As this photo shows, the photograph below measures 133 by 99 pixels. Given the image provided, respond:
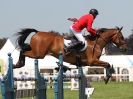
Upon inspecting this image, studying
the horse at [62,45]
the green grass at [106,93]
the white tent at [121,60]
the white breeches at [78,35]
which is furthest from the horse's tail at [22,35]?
the white tent at [121,60]

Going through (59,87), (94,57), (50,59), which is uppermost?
(50,59)

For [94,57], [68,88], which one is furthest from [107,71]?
→ [68,88]

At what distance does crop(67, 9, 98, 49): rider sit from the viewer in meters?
11.8

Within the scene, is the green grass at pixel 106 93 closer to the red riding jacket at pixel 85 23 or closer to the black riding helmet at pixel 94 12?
the red riding jacket at pixel 85 23

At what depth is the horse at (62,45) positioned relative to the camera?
11.9 metres

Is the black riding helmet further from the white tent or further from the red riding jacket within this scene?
the white tent

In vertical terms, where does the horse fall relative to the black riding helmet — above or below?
below

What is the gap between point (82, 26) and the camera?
1207 cm

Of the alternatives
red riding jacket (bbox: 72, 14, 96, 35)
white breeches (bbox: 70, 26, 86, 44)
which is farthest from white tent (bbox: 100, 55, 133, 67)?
red riding jacket (bbox: 72, 14, 96, 35)

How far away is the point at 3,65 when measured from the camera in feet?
112

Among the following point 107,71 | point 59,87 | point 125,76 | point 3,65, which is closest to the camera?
point 59,87

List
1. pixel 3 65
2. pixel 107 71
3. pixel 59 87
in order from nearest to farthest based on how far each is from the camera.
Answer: pixel 59 87 → pixel 107 71 → pixel 3 65

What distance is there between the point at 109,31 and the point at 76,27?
97 cm

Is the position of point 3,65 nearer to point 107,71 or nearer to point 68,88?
point 68,88
